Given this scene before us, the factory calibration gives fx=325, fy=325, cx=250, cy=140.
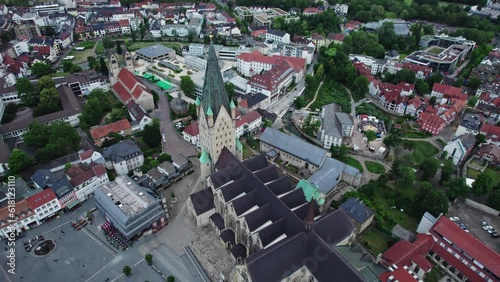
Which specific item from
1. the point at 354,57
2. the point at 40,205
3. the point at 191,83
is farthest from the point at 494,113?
the point at 40,205

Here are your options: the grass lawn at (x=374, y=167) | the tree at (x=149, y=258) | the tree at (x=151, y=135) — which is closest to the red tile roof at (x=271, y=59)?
the grass lawn at (x=374, y=167)

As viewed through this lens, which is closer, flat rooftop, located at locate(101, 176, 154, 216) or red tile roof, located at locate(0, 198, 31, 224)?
red tile roof, located at locate(0, 198, 31, 224)

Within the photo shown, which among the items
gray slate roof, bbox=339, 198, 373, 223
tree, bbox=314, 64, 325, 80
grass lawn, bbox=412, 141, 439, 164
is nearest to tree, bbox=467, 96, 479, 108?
grass lawn, bbox=412, 141, 439, 164

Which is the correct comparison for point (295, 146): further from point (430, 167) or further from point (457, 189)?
point (457, 189)

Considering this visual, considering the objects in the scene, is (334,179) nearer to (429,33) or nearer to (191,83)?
(191,83)

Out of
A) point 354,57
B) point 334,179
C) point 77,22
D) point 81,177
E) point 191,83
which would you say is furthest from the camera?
point 77,22

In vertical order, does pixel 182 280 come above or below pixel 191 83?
below

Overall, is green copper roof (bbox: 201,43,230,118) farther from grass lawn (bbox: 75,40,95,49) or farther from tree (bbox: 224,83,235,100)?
grass lawn (bbox: 75,40,95,49)
